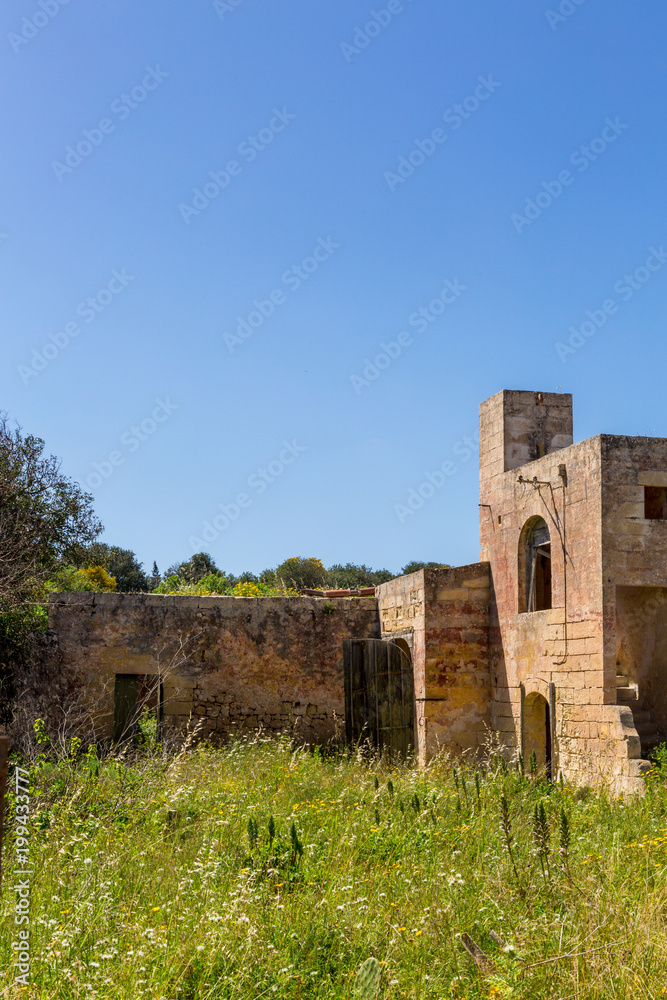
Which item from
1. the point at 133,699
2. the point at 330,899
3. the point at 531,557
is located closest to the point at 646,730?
the point at 531,557

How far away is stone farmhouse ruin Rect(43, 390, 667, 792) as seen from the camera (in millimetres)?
12180

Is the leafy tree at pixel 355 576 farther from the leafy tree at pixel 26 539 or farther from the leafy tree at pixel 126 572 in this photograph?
the leafy tree at pixel 26 539

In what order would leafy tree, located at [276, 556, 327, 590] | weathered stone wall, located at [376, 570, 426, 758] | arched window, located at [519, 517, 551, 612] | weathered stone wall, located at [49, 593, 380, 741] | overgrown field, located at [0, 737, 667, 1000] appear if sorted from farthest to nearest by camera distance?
leafy tree, located at [276, 556, 327, 590] < weathered stone wall, located at [49, 593, 380, 741] < weathered stone wall, located at [376, 570, 426, 758] < arched window, located at [519, 517, 551, 612] < overgrown field, located at [0, 737, 667, 1000]

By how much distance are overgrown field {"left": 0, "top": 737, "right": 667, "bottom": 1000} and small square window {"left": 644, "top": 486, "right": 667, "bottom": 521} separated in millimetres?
5521

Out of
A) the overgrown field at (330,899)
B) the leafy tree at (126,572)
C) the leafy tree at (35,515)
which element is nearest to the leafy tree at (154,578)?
the leafy tree at (126,572)

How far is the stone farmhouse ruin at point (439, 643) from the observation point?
12180 mm

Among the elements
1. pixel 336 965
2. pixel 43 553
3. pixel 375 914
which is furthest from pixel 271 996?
pixel 43 553

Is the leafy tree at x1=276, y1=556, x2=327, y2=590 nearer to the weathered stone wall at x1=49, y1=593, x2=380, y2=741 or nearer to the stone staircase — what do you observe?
the weathered stone wall at x1=49, y1=593, x2=380, y2=741

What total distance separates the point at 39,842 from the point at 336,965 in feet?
8.12

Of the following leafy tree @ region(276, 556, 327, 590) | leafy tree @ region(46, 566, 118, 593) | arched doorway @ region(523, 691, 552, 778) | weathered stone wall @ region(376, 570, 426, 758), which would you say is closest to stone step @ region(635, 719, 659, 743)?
arched doorway @ region(523, 691, 552, 778)

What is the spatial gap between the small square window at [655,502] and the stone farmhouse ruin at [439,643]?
0.15ft

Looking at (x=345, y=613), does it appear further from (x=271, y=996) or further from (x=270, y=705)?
(x=271, y=996)

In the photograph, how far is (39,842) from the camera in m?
5.84

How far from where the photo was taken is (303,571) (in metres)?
37.2
